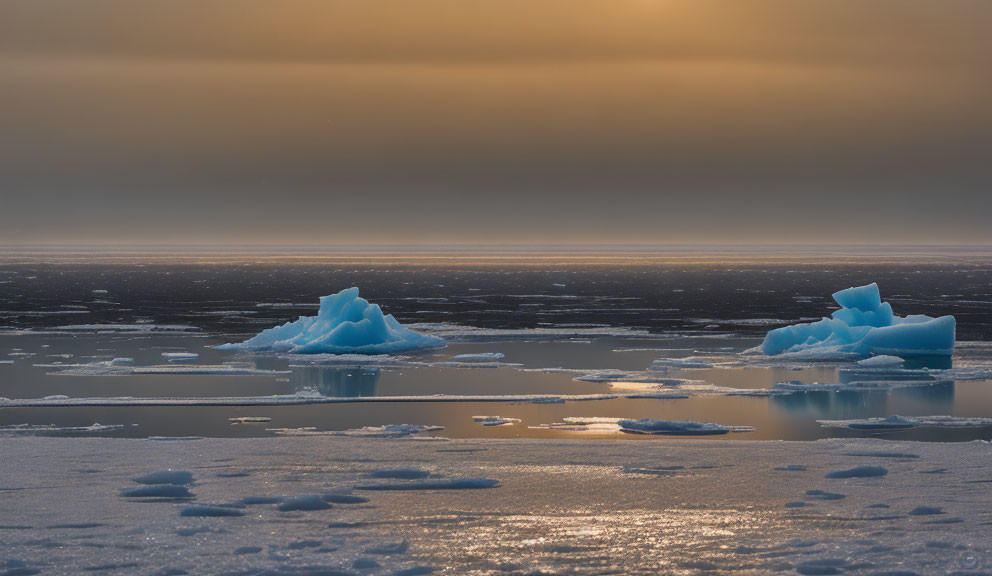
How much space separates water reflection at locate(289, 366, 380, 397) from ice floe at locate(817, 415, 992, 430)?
241 inches

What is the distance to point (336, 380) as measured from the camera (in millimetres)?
15609

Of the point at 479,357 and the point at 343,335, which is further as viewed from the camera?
the point at 343,335

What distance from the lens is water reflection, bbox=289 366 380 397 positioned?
14305 millimetres

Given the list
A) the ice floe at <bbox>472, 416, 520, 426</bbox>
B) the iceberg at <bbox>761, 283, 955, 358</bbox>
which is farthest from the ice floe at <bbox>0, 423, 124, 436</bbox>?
the iceberg at <bbox>761, 283, 955, 358</bbox>

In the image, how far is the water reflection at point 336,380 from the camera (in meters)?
14.3

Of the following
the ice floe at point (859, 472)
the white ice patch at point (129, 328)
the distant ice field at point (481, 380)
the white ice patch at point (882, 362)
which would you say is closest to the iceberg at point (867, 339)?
the distant ice field at point (481, 380)

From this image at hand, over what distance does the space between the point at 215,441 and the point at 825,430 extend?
636 cm

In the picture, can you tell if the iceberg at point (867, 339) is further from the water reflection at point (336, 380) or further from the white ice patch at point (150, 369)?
the white ice patch at point (150, 369)

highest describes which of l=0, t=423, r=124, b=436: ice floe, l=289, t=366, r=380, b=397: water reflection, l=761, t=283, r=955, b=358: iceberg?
l=761, t=283, r=955, b=358: iceberg

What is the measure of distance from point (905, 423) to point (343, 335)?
11.7m

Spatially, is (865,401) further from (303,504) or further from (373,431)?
(303,504)

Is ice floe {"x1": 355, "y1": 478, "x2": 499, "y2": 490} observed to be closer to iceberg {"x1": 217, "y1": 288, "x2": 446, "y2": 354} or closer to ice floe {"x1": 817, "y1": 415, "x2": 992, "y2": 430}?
ice floe {"x1": 817, "y1": 415, "x2": 992, "y2": 430}

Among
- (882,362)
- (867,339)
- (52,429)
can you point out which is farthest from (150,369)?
(867,339)

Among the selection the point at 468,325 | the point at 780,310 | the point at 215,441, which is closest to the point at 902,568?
the point at 215,441
